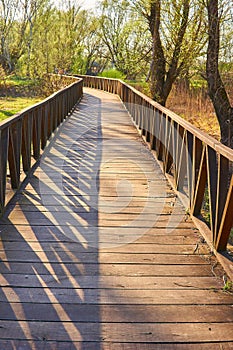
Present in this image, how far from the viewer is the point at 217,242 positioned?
3.33m

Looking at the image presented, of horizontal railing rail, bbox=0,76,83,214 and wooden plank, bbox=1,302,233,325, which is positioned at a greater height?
horizontal railing rail, bbox=0,76,83,214

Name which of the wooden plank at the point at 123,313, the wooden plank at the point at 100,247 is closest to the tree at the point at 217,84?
the wooden plank at the point at 100,247

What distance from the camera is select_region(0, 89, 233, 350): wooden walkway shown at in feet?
7.73

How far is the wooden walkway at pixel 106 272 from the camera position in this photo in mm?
2357

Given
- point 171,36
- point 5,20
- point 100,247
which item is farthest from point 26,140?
point 5,20

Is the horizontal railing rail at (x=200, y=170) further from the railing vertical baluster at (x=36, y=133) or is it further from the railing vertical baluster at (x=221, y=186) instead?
the railing vertical baluster at (x=36, y=133)

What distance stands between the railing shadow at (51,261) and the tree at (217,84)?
5146mm

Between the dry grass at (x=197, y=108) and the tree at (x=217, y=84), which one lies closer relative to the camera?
the tree at (x=217, y=84)

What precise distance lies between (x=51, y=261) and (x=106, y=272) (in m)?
0.44

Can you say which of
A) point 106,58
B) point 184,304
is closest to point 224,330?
point 184,304

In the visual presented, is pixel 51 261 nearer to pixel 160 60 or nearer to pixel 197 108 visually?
pixel 160 60

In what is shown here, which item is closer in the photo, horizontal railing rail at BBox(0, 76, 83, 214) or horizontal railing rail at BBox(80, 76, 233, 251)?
horizontal railing rail at BBox(80, 76, 233, 251)

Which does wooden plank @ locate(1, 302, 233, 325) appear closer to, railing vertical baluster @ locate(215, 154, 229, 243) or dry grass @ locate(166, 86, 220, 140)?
railing vertical baluster @ locate(215, 154, 229, 243)

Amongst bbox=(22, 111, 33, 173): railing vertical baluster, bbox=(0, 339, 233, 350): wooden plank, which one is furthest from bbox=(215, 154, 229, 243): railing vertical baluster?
bbox=(22, 111, 33, 173): railing vertical baluster
